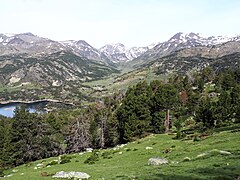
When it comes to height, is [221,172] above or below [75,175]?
above

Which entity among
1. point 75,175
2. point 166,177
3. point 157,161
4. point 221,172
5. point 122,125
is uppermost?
point 221,172

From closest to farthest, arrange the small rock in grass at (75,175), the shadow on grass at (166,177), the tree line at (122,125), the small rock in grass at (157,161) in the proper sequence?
the shadow on grass at (166,177) < the small rock in grass at (75,175) < the small rock in grass at (157,161) < the tree line at (122,125)

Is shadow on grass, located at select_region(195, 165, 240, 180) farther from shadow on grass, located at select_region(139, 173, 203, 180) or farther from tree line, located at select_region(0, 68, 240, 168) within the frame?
tree line, located at select_region(0, 68, 240, 168)

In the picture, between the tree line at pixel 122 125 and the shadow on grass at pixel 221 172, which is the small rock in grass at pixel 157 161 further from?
the tree line at pixel 122 125

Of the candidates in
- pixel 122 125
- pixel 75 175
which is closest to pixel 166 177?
pixel 75 175

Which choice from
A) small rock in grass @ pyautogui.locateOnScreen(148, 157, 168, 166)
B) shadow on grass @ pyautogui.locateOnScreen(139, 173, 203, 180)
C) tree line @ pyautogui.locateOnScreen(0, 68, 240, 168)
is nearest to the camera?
shadow on grass @ pyautogui.locateOnScreen(139, 173, 203, 180)

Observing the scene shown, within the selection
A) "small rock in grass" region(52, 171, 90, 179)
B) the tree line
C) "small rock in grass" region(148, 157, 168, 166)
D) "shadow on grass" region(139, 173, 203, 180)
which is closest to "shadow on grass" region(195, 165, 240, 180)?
"shadow on grass" region(139, 173, 203, 180)

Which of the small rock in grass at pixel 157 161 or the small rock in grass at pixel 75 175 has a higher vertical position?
the small rock in grass at pixel 157 161

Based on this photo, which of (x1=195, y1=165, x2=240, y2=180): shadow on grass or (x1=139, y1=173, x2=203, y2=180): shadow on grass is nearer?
(x1=195, y1=165, x2=240, y2=180): shadow on grass

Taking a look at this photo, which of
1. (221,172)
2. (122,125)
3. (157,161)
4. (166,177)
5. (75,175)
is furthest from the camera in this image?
(122,125)

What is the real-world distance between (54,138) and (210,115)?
62.6 meters

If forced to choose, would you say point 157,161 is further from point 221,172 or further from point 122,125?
point 122,125

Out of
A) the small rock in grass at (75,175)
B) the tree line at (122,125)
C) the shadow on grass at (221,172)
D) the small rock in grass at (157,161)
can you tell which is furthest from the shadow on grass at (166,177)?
the tree line at (122,125)

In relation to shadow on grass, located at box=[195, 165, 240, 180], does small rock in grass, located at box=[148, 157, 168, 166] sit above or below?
below
